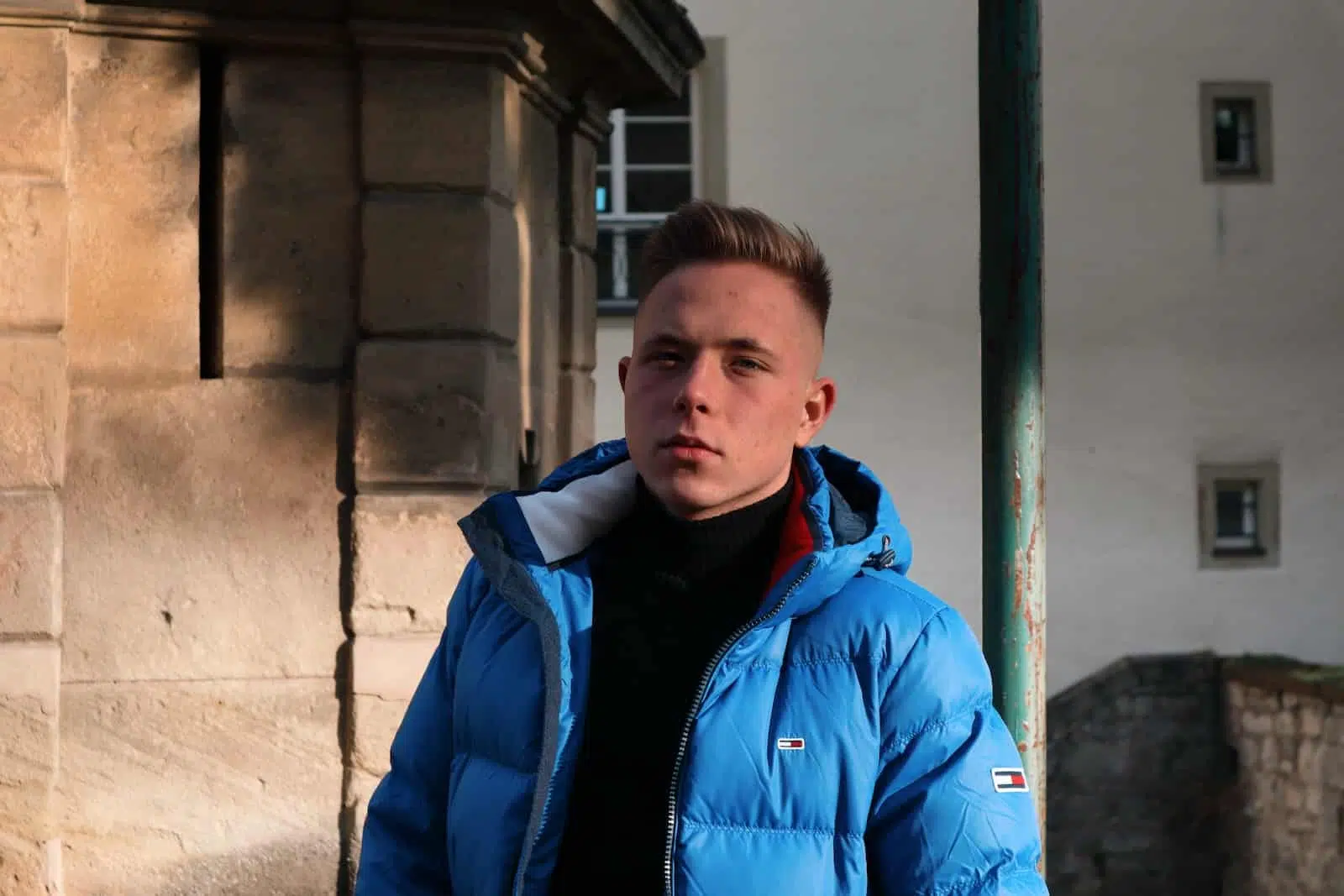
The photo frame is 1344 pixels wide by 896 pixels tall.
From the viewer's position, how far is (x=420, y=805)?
199 centimetres

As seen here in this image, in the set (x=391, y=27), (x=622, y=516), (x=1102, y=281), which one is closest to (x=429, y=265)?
(x=391, y=27)

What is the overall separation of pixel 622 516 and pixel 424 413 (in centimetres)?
211

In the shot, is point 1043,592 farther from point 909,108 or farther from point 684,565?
point 909,108

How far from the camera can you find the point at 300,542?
13.3 feet

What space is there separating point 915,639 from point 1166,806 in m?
14.6

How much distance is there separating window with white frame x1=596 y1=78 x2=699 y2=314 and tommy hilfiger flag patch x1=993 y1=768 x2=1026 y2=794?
13519 mm

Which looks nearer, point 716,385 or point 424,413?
point 716,385

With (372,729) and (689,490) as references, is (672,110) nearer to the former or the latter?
(372,729)

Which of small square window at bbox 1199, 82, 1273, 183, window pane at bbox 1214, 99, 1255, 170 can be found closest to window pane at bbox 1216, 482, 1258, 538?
small square window at bbox 1199, 82, 1273, 183

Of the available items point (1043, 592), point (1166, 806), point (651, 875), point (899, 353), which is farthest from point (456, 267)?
point (1166, 806)

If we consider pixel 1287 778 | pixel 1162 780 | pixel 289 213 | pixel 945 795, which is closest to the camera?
pixel 945 795

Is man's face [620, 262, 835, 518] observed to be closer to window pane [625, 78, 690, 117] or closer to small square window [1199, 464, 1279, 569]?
window pane [625, 78, 690, 117]

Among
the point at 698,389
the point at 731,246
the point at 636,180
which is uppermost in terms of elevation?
the point at 636,180

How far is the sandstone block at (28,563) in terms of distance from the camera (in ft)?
12.5
